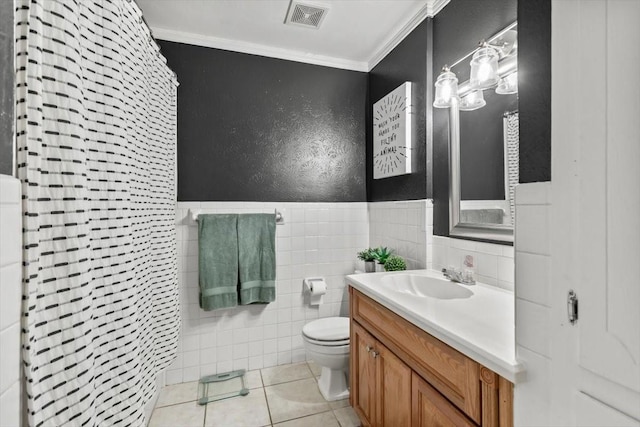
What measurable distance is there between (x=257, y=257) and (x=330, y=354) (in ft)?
2.78

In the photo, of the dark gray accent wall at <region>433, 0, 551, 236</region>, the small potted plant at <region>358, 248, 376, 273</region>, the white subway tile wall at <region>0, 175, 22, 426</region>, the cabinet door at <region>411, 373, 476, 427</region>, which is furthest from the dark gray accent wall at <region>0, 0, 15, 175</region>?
the small potted plant at <region>358, 248, 376, 273</region>

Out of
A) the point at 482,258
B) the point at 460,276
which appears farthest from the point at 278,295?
the point at 482,258

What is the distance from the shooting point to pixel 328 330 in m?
2.05

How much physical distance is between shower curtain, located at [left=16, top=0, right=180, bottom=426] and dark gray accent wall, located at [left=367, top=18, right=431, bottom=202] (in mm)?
1569

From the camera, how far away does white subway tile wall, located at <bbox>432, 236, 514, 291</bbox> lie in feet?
4.48

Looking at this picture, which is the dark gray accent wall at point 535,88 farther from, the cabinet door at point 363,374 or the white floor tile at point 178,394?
the white floor tile at point 178,394

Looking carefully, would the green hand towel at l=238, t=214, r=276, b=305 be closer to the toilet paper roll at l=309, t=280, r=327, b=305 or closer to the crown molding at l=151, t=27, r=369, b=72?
the toilet paper roll at l=309, t=280, r=327, b=305

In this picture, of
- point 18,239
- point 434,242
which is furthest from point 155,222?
point 434,242

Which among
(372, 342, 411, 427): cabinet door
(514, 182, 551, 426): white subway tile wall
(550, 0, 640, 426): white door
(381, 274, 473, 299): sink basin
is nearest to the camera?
(550, 0, 640, 426): white door

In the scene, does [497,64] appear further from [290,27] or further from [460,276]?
[290,27]

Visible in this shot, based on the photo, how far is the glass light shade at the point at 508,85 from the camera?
1.36m

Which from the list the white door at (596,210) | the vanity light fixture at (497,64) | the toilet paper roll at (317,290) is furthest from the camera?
the toilet paper roll at (317,290)

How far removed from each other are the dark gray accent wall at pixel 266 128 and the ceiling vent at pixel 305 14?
0.40m

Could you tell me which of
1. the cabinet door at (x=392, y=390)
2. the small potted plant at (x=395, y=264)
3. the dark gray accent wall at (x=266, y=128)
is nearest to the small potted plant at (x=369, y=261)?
the small potted plant at (x=395, y=264)
